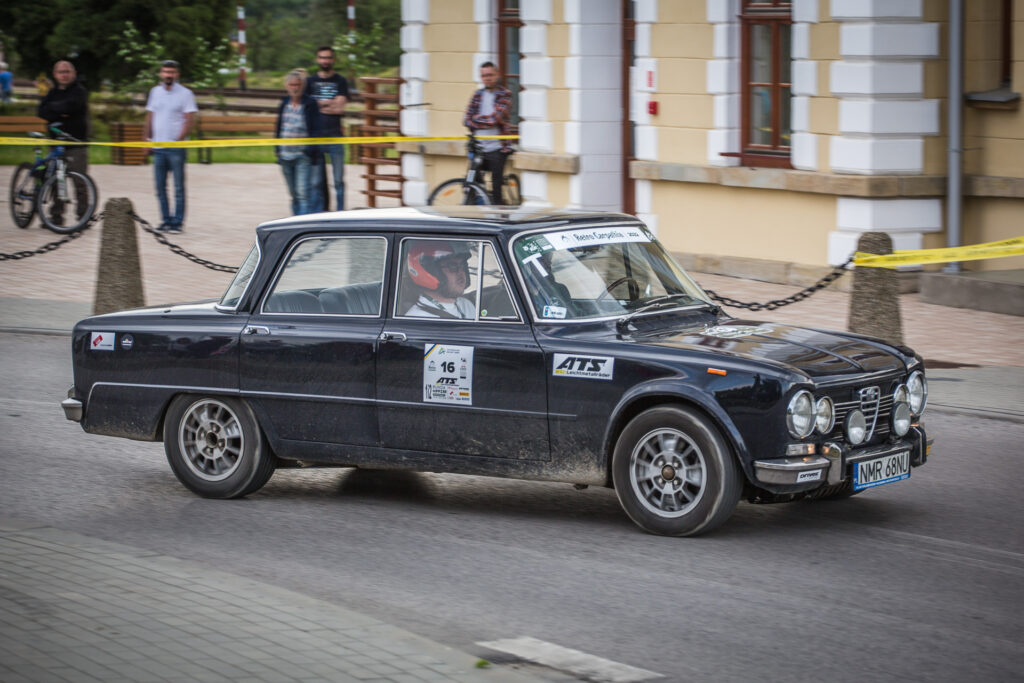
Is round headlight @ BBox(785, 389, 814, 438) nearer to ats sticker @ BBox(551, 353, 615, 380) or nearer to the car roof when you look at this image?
ats sticker @ BBox(551, 353, 615, 380)

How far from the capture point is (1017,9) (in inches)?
599

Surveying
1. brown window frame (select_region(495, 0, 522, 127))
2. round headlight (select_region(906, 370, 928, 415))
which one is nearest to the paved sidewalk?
round headlight (select_region(906, 370, 928, 415))

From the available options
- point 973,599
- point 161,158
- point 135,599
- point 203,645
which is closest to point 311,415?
point 135,599

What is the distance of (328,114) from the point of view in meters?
19.7

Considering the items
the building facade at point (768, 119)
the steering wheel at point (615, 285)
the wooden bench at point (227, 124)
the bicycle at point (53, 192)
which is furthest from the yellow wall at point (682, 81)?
the wooden bench at point (227, 124)

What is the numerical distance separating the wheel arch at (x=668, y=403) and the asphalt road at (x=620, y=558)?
427mm

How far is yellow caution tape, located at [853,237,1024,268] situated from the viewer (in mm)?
11734

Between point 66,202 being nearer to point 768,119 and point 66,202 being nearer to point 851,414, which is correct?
point 768,119

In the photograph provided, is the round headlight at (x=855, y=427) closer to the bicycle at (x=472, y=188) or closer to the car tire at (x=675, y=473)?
the car tire at (x=675, y=473)

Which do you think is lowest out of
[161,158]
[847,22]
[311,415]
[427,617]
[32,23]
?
[427,617]

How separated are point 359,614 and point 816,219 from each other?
11242 millimetres

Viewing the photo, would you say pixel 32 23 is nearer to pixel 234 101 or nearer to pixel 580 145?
pixel 234 101

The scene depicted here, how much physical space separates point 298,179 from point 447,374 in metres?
12.1

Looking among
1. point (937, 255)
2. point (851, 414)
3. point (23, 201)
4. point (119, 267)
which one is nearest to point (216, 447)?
point (851, 414)
